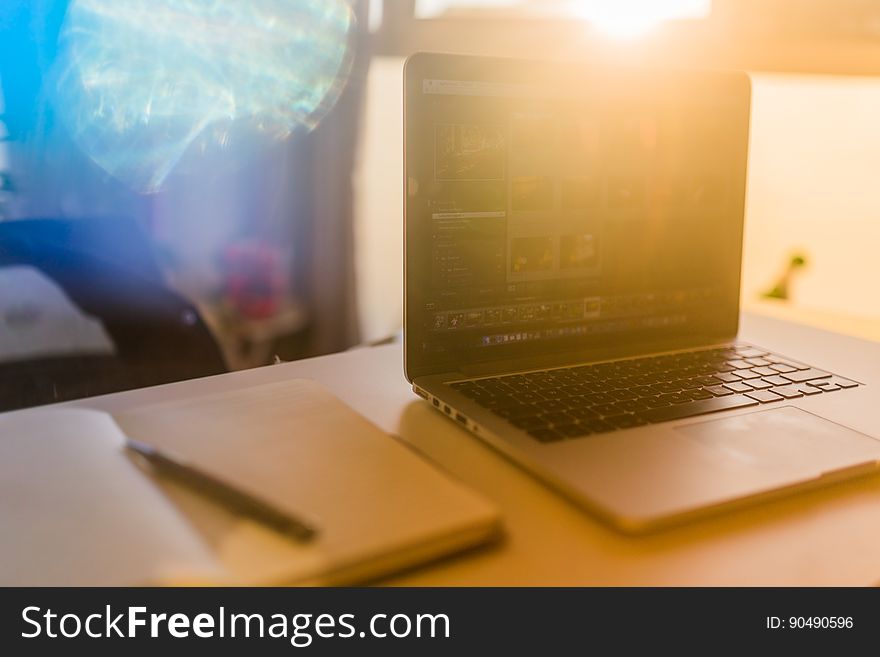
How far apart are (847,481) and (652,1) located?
37.4 inches

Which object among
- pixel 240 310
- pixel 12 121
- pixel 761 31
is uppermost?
pixel 761 31

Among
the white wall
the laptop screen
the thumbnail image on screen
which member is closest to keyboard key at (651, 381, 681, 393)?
the laptop screen

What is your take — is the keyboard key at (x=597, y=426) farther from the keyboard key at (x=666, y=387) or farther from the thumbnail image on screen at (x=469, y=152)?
the thumbnail image on screen at (x=469, y=152)

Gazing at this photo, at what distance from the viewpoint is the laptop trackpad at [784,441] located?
517 millimetres

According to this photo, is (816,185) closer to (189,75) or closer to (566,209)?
(566,209)

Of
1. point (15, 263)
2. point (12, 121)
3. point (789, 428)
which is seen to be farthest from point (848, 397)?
point (12, 121)

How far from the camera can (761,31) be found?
1163 millimetres

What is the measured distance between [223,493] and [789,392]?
498mm

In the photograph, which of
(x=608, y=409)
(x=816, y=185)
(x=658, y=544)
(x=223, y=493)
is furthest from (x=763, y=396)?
(x=816, y=185)

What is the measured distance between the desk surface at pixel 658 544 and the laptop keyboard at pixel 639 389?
6 centimetres

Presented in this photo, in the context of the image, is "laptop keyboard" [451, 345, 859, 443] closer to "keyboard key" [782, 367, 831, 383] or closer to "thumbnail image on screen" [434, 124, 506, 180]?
"keyboard key" [782, 367, 831, 383]

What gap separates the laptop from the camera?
0.53 metres

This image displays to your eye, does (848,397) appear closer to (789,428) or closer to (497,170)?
(789,428)

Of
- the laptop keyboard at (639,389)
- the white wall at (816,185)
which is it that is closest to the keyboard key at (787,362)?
the laptop keyboard at (639,389)
